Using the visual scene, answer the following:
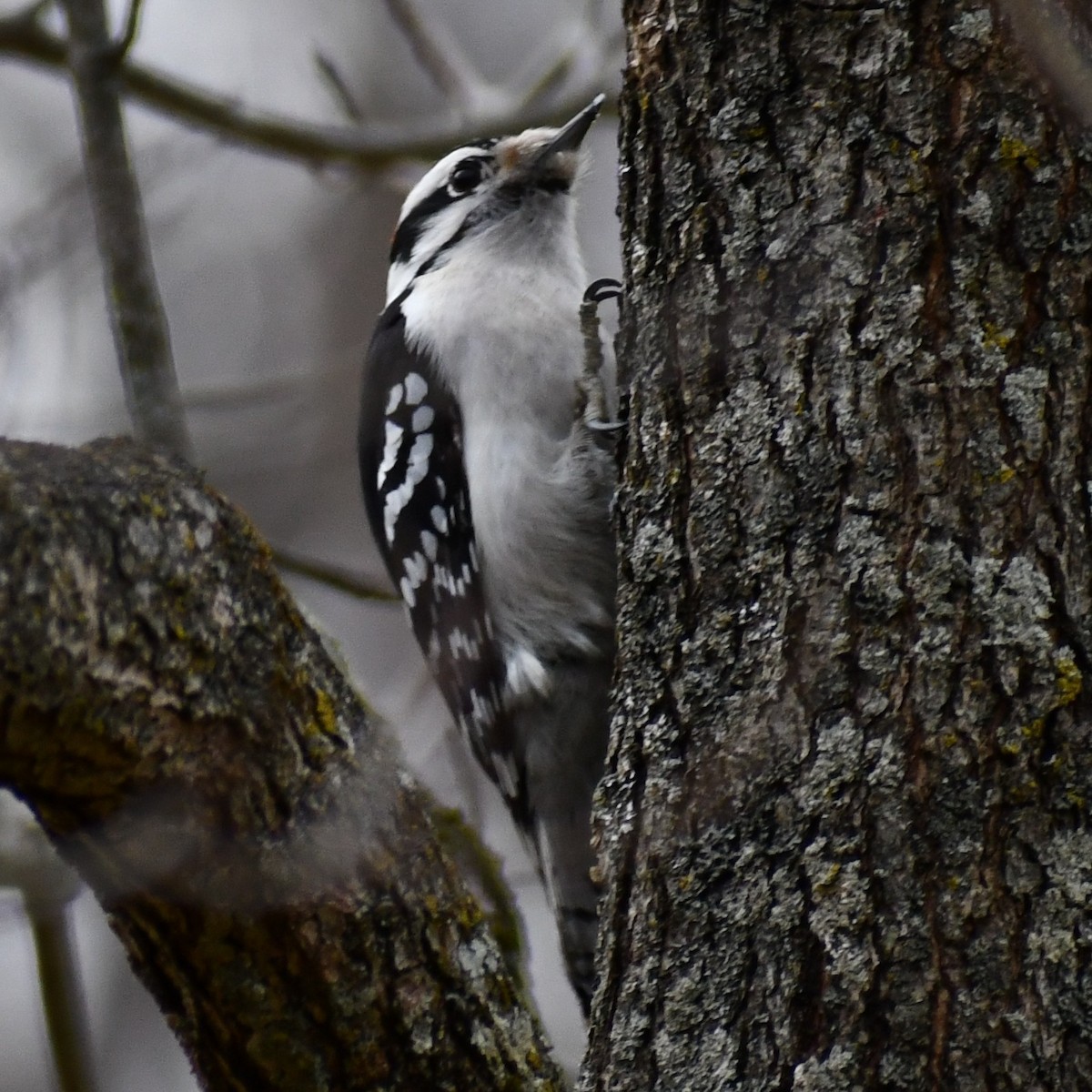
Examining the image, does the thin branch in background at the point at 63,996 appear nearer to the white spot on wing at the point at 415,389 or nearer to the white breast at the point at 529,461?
the white breast at the point at 529,461

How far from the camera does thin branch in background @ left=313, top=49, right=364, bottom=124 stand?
14.1 feet

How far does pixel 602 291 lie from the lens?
361 centimetres

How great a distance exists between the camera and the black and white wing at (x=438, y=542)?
3.80m

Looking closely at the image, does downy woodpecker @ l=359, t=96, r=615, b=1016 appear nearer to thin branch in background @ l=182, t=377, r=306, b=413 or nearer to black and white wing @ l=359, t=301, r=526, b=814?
black and white wing @ l=359, t=301, r=526, b=814

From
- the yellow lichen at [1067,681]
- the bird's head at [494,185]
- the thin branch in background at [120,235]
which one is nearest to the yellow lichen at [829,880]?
the yellow lichen at [1067,681]

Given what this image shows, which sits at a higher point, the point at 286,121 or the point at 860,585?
the point at 286,121

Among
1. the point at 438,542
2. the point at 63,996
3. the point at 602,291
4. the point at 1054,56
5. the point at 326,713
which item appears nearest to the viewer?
the point at 1054,56

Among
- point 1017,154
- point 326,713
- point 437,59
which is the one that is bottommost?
point 326,713

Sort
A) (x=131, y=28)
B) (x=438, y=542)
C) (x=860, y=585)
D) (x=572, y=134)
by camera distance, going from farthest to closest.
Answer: (x=572, y=134)
(x=438, y=542)
(x=131, y=28)
(x=860, y=585)

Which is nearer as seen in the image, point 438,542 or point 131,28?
point 131,28

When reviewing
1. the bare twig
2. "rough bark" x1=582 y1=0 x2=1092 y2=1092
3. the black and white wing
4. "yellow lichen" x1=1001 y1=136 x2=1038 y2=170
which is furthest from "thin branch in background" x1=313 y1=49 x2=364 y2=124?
"yellow lichen" x1=1001 y1=136 x2=1038 y2=170

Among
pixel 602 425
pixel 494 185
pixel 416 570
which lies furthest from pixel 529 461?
pixel 494 185

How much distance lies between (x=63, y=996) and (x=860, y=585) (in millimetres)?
1845

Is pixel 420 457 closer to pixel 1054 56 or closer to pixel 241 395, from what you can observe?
pixel 241 395
